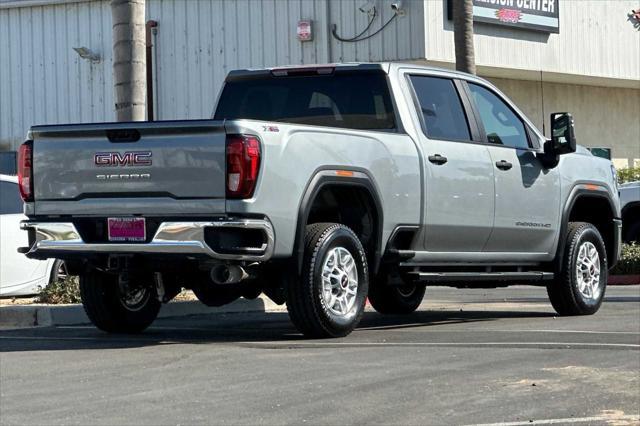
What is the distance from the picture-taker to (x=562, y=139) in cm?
1213

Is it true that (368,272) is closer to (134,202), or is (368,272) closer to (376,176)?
(376,176)

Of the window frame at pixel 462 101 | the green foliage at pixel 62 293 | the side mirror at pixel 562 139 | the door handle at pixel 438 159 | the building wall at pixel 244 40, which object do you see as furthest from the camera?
the building wall at pixel 244 40

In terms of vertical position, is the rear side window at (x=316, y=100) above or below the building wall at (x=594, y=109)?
below

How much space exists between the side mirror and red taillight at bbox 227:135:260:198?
3657 mm

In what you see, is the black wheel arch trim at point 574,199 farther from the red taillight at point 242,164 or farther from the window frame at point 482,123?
the red taillight at point 242,164

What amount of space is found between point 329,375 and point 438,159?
3.26 m

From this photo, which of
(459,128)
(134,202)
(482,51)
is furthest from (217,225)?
(482,51)

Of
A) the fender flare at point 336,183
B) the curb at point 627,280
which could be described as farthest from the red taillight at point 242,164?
the curb at point 627,280

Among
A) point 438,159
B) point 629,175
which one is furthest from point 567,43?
point 438,159

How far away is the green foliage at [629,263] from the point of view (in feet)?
63.9

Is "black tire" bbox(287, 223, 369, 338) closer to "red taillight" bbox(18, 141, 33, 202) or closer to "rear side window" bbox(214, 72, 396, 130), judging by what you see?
"rear side window" bbox(214, 72, 396, 130)

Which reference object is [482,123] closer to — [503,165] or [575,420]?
[503,165]

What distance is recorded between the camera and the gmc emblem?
31.6 ft

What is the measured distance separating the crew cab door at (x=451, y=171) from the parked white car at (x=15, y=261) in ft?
Result: 15.0
